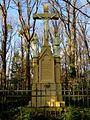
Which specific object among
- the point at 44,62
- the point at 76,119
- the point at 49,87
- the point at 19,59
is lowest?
the point at 76,119

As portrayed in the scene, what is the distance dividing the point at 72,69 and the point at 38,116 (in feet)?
31.4

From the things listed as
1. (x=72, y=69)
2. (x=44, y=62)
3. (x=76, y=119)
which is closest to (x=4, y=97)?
(x=44, y=62)

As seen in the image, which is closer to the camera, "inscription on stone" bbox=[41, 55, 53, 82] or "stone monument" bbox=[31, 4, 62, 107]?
"stone monument" bbox=[31, 4, 62, 107]

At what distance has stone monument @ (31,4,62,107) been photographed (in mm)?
11281

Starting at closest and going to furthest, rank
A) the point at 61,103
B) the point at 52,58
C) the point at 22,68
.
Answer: the point at 61,103 < the point at 52,58 < the point at 22,68

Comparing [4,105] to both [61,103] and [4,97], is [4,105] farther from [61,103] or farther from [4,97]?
[61,103]

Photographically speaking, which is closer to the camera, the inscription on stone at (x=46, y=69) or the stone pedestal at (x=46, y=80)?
the stone pedestal at (x=46, y=80)

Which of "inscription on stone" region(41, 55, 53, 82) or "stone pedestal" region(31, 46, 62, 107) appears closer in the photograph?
"stone pedestal" region(31, 46, 62, 107)

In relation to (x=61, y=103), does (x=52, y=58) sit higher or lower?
higher

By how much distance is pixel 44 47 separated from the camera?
12.1 metres

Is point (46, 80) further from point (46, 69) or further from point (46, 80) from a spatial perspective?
point (46, 69)

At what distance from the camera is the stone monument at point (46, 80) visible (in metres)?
11.3

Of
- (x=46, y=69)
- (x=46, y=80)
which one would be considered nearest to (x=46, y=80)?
(x=46, y=80)

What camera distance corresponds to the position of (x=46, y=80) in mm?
11672
